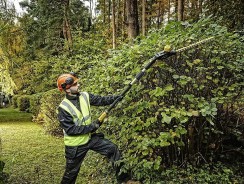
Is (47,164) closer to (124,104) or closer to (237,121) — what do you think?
(124,104)

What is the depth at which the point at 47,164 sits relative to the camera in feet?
24.1

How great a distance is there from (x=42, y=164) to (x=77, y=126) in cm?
373

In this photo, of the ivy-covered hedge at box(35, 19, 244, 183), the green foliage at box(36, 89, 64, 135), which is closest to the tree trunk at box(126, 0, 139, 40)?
the green foliage at box(36, 89, 64, 135)

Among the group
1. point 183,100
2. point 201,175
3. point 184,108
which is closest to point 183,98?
point 183,100

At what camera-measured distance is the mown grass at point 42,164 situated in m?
5.76

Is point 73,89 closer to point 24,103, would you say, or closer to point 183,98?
point 183,98

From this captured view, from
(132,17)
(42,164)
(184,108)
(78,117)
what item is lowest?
(42,164)

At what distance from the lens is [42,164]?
7391 mm

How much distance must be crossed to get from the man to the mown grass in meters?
0.81

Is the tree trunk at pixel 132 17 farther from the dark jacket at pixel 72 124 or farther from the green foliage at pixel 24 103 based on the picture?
the green foliage at pixel 24 103

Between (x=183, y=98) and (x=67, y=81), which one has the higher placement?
(x=67, y=81)

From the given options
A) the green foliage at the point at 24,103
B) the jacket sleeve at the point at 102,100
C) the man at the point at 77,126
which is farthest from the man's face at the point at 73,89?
the green foliage at the point at 24,103

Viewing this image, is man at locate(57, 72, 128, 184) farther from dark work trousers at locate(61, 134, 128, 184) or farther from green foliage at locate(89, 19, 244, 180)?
green foliage at locate(89, 19, 244, 180)

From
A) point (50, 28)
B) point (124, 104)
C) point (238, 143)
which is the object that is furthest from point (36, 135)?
point (50, 28)
